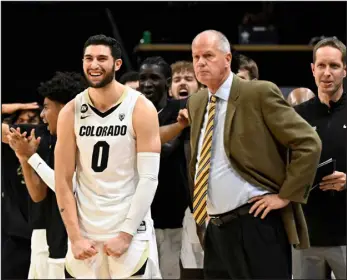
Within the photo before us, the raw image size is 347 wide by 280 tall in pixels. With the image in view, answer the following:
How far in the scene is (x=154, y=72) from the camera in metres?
5.08

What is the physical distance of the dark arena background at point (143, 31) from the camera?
7.30m

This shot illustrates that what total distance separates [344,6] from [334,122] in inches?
139

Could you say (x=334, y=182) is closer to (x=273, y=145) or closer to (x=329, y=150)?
(x=329, y=150)

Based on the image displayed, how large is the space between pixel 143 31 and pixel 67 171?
3733 mm

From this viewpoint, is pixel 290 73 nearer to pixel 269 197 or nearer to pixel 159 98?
pixel 159 98

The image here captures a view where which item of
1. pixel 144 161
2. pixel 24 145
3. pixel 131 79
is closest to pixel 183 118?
pixel 144 161

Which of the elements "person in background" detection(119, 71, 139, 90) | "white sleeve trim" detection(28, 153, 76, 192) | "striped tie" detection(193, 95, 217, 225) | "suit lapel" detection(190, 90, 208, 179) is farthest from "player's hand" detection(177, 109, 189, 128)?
"person in background" detection(119, 71, 139, 90)

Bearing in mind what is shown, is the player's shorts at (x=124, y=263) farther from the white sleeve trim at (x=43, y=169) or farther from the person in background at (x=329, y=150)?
the person in background at (x=329, y=150)

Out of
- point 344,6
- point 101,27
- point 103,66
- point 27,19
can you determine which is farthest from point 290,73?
point 103,66

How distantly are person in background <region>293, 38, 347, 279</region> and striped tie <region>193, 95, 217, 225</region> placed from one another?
0.78 m

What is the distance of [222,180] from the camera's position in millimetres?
3836

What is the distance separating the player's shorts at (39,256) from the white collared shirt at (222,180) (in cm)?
163

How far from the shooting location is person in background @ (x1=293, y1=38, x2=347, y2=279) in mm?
4340

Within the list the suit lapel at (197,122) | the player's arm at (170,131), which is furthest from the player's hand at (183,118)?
the suit lapel at (197,122)
